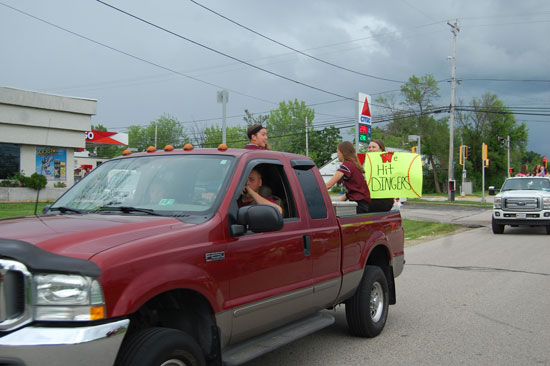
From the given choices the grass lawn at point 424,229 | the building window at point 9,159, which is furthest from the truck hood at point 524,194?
the building window at point 9,159

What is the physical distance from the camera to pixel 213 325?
3.44 m

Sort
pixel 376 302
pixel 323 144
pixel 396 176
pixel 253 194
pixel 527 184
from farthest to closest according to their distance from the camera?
pixel 323 144 < pixel 527 184 < pixel 396 176 < pixel 376 302 < pixel 253 194

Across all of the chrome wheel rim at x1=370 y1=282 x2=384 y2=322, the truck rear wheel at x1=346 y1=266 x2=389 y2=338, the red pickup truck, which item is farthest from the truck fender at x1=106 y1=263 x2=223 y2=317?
the chrome wheel rim at x1=370 y1=282 x2=384 y2=322

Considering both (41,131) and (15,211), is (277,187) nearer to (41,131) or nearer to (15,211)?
(15,211)

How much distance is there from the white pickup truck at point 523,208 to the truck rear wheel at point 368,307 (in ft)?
40.4

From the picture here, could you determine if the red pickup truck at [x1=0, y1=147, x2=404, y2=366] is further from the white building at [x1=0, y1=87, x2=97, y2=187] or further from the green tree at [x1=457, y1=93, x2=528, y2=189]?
the green tree at [x1=457, y1=93, x2=528, y2=189]

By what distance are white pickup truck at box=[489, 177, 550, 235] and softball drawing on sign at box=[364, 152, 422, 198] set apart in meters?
9.84

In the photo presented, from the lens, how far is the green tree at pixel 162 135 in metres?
82.2

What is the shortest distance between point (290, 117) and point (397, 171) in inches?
3085

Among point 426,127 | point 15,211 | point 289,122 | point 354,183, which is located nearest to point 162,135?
point 289,122

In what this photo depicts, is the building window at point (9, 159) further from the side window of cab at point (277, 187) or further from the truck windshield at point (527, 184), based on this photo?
the side window of cab at point (277, 187)

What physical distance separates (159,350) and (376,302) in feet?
11.5

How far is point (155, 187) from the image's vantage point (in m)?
4.01

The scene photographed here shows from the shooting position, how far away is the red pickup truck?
8.70ft
